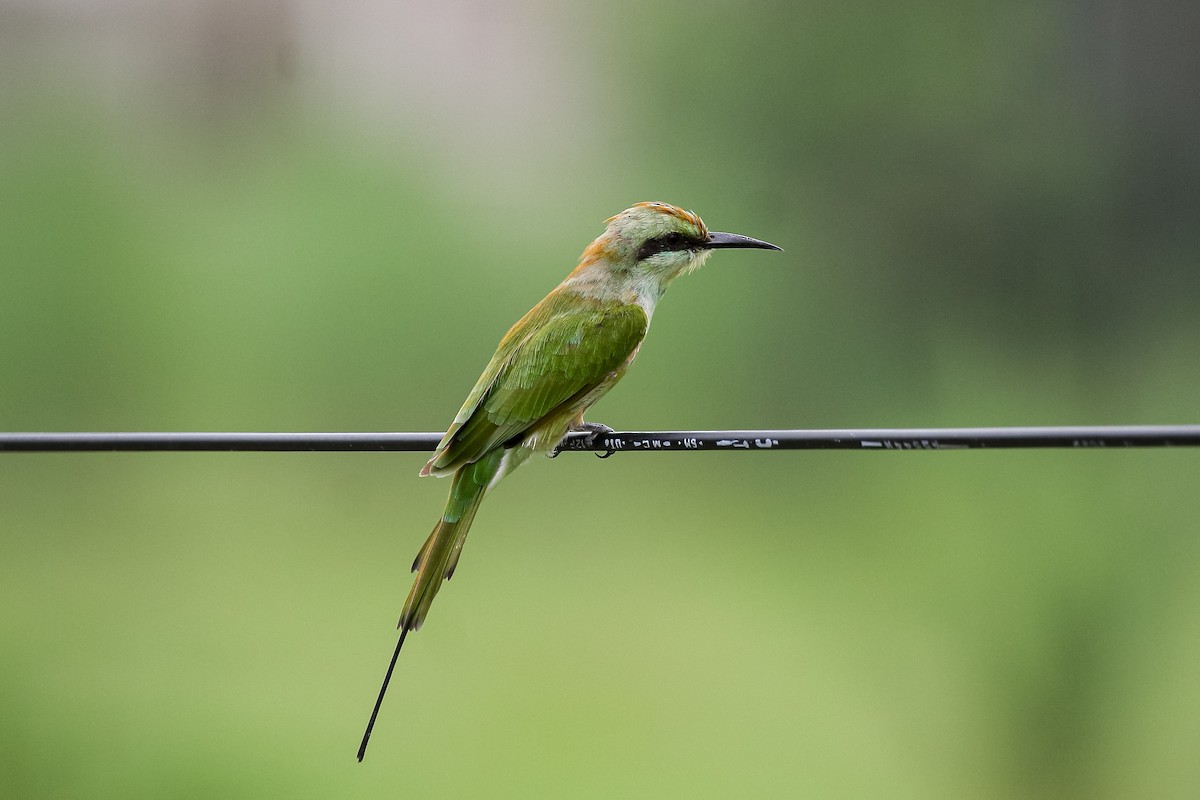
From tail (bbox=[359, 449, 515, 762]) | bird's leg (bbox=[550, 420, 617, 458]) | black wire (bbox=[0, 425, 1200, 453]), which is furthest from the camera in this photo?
bird's leg (bbox=[550, 420, 617, 458])

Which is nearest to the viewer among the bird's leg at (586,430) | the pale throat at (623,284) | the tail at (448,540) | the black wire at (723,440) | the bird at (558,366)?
the black wire at (723,440)

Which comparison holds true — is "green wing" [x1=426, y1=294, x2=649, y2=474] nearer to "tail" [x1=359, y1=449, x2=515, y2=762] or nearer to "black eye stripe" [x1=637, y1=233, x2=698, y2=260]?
"tail" [x1=359, y1=449, x2=515, y2=762]

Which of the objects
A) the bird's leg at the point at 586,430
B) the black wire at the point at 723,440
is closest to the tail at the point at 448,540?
the bird's leg at the point at 586,430

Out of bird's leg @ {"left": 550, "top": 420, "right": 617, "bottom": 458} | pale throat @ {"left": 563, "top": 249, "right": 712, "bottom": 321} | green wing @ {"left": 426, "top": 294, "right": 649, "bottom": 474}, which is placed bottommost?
bird's leg @ {"left": 550, "top": 420, "right": 617, "bottom": 458}

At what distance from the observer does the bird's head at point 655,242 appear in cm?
248

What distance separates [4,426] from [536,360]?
386 cm

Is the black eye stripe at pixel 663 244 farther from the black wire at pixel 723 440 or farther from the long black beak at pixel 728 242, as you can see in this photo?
the black wire at pixel 723 440

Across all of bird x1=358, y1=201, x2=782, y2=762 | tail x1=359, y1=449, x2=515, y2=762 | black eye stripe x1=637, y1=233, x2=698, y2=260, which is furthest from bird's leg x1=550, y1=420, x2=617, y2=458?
black eye stripe x1=637, y1=233, x2=698, y2=260

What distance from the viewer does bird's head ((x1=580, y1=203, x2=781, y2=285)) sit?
2.48 meters

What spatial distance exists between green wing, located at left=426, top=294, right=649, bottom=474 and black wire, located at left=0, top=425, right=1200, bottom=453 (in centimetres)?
32

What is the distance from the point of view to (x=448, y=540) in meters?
2.01

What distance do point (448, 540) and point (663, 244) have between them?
881mm

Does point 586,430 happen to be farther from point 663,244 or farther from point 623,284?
point 663,244

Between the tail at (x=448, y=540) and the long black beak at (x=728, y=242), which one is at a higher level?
the long black beak at (x=728, y=242)
